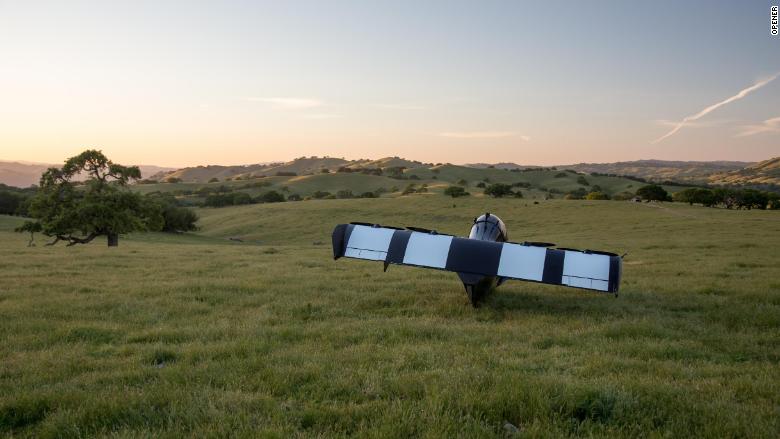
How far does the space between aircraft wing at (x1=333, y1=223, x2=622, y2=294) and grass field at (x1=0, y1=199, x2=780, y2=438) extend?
1042 millimetres

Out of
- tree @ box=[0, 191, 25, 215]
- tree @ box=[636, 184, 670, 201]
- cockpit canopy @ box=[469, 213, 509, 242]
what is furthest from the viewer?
tree @ box=[636, 184, 670, 201]

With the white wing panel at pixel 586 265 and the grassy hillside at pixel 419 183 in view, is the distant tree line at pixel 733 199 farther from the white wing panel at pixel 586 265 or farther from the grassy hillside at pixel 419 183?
the white wing panel at pixel 586 265

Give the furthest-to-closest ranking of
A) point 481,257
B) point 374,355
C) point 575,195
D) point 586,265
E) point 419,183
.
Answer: point 419,183, point 575,195, point 481,257, point 586,265, point 374,355

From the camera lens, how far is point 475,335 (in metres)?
8.91

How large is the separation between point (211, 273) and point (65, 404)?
11.4 meters

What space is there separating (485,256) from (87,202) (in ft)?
122

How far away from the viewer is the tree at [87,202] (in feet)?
121

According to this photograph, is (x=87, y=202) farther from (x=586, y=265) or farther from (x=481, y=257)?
(x=586, y=265)

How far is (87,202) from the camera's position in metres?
37.5

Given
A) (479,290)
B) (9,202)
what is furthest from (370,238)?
(9,202)

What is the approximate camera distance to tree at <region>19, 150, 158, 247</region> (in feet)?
121

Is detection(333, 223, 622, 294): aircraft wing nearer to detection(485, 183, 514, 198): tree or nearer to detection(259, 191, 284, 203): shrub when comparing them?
detection(485, 183, 514, 198): tree

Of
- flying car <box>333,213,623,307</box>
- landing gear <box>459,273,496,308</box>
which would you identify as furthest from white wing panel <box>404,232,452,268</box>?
landing gear <box>459,273,496,308</box>

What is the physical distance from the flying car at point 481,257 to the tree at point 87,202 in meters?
32.6
